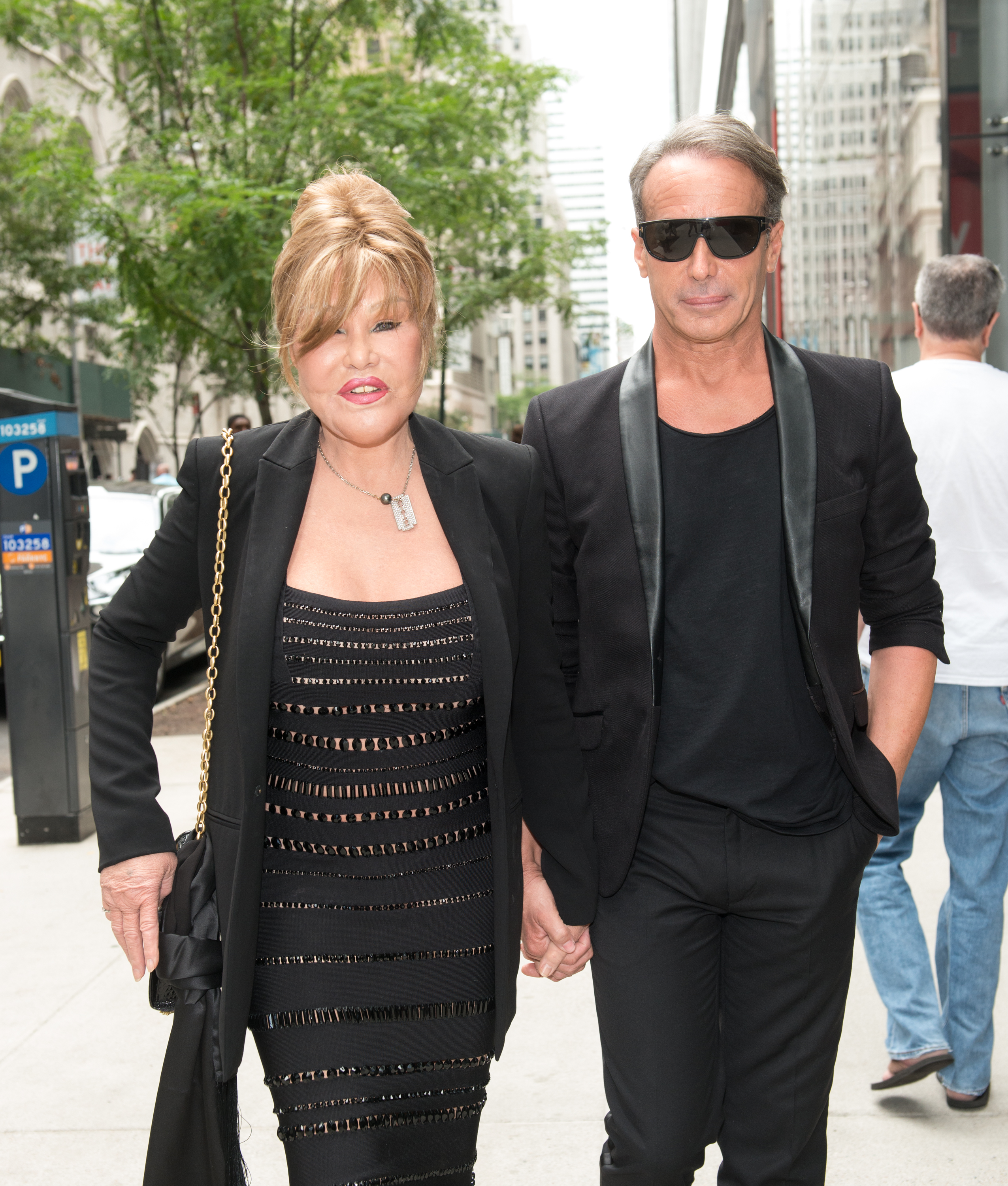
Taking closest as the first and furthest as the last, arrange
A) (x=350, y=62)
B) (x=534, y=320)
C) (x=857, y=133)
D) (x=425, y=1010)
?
(x=425, y=1010) < (x=857, y=133) < (x=350, y=62) < (x=534, y=320)

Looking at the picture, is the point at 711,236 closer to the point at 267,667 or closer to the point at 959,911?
the point at 267,667

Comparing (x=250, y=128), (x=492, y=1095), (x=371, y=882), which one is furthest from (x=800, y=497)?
(x=250, y=128)

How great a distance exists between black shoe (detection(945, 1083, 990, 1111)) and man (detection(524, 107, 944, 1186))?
1.43 metres

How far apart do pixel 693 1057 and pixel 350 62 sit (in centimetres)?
1216

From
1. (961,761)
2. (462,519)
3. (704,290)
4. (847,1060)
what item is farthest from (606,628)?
(847,1060)

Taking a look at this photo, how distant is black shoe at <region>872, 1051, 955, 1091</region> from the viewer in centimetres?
356

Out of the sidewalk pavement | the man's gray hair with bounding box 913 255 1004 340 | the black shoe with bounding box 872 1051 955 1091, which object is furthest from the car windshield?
the black shoe with bounding box 872 1051 955 1091

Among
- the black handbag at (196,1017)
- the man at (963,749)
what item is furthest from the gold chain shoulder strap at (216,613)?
the man at (963,749)

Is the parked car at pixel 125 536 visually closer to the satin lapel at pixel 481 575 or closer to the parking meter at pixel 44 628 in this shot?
the parking meter at pixel 44 628

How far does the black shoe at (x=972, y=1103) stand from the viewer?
3619 mm

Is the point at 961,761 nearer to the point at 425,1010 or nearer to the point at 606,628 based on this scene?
the point at 606,628

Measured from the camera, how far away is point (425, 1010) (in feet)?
7.52

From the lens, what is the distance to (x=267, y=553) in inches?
88.2

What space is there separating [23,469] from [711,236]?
16.8ft
